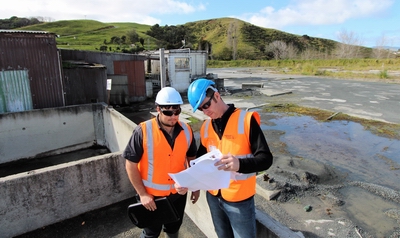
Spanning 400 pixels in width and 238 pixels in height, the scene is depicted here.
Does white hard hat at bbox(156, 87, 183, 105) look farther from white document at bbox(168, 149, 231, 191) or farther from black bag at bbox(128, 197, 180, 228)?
black bag at bbox(128, 197, 180, 228)

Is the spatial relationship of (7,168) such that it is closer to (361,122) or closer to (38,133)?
(38,133)

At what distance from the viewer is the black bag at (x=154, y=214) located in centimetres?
250

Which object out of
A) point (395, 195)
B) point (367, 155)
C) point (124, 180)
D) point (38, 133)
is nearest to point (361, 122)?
point (367, 155)

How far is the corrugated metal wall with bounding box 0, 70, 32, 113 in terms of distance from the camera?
9109 mm

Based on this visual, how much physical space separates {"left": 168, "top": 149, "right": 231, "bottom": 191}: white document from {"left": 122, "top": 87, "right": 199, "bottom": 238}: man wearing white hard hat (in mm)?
509

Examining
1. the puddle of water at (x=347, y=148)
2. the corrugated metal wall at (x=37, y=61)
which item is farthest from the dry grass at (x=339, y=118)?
the corrugated metal wall at (x=37, y=61)

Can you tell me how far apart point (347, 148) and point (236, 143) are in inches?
318

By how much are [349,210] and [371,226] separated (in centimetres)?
48

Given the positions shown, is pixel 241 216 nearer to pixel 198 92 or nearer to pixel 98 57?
pixel 198 92

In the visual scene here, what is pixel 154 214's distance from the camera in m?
2.56

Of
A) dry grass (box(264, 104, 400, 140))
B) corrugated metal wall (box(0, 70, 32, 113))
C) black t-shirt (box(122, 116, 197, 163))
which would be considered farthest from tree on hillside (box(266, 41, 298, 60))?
black t-shirt (box(122, 116, 197, 163))

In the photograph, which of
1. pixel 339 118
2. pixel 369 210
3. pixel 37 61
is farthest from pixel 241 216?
pixel 339 118

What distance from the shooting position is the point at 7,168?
8.30 metres

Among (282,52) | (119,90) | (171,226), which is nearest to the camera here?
(171,226)
